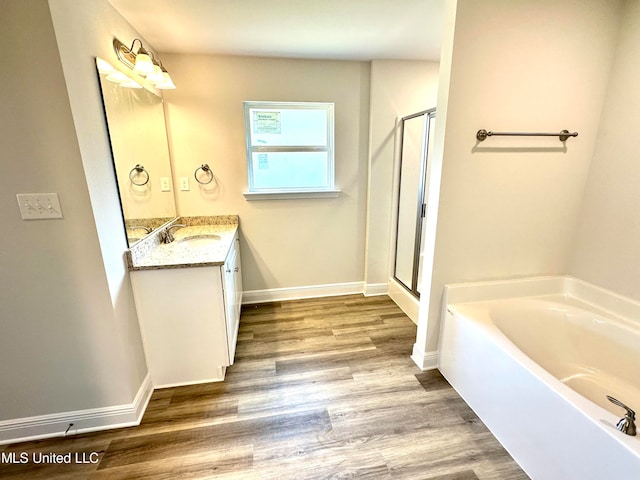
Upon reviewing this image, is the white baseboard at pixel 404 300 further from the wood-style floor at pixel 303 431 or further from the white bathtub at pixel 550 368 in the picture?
the white bathtub at pixel 550 368

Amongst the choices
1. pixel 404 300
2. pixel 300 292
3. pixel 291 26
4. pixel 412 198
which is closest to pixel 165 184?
pixel 291 26

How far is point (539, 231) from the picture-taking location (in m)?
1.95

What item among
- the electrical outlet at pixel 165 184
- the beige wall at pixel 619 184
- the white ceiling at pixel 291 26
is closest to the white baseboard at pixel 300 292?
the electrical outlet at pixel 165 184

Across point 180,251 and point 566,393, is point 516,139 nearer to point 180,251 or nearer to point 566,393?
point 566,393

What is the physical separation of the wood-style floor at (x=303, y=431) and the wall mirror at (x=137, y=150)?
112 centimetres

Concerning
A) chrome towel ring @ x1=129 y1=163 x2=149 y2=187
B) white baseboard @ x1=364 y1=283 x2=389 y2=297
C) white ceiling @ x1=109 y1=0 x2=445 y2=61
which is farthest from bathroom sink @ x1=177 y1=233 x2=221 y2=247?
white baseboard @ x1=364 y1=283 x2=389 y2=297

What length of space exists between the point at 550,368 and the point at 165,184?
10.3 feet

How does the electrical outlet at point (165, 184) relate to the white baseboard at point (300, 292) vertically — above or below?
above

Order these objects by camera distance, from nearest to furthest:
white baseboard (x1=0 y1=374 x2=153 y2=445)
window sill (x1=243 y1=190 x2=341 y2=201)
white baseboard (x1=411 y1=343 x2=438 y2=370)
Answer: white baseboard (x1=0 y1=374 x2=153 y2=445) < white baseboard (x1=411 y1=343 x2=438 y2=370) < window sill (x1=243 y1=190 x2=341 y2=201)

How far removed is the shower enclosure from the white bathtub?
2.79 feet

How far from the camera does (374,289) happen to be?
3188mm

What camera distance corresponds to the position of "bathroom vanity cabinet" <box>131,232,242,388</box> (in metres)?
1.71

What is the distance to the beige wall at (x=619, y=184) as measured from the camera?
166cm

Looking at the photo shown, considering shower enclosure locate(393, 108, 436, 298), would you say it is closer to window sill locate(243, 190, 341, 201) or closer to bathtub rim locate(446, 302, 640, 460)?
window sill locate(243, 190, 341, 201)
